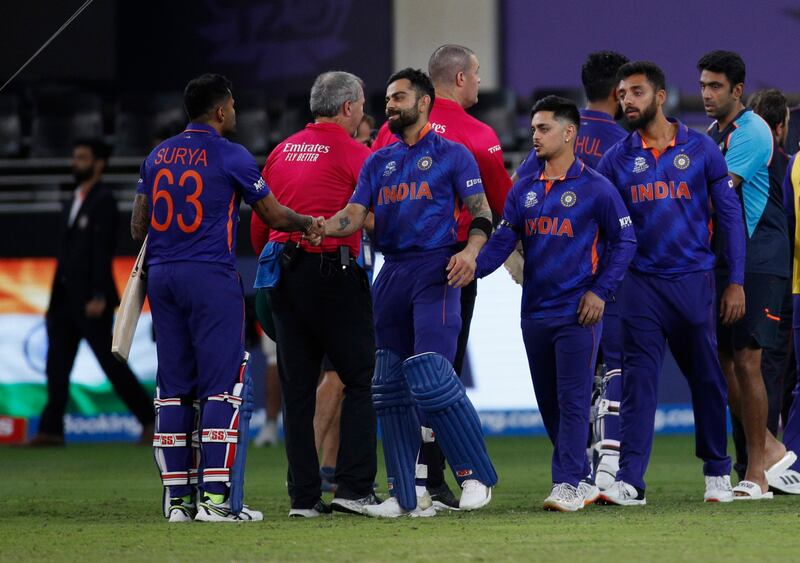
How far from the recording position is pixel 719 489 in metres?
7.18

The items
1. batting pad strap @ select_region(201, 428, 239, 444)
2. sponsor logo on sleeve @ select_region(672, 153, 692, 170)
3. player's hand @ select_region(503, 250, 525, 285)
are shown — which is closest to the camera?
batting pad strap @ select_region(201, 428, 239, 444)

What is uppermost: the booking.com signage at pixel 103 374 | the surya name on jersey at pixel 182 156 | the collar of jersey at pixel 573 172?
the surya name on jersey at pixel 182 156

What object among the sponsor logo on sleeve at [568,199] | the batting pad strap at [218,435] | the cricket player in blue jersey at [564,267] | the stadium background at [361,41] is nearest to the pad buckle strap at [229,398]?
the batting pad strap at [218,435]

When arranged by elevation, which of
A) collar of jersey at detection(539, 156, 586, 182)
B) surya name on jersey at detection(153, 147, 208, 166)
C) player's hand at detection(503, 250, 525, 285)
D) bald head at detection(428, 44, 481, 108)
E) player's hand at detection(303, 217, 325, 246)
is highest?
bald head at detection(428, 44, 481, 108)

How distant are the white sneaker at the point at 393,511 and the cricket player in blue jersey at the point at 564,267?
0.57 meters

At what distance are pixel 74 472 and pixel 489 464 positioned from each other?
4.07m

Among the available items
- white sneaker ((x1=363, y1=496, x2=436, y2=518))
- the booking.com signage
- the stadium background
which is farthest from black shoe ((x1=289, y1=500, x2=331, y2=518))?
the stadium background

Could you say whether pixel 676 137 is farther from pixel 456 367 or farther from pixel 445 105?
pixel 456 367

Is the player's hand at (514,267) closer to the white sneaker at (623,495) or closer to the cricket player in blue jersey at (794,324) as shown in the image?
the white sneaker at (623,495)

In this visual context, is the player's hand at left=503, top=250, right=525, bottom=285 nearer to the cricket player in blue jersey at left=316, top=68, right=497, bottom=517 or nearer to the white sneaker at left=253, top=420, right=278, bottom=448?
the cricket player in blue jersey at left=316, top=68, right=497, bottom=517

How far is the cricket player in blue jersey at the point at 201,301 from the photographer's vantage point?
666 centimetres

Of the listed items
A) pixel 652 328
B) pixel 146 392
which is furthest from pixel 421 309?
pixel 146 392

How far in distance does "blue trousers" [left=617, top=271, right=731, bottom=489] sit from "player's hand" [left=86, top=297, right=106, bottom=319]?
5.86m

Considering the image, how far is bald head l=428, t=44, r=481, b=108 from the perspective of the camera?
7488 mm
